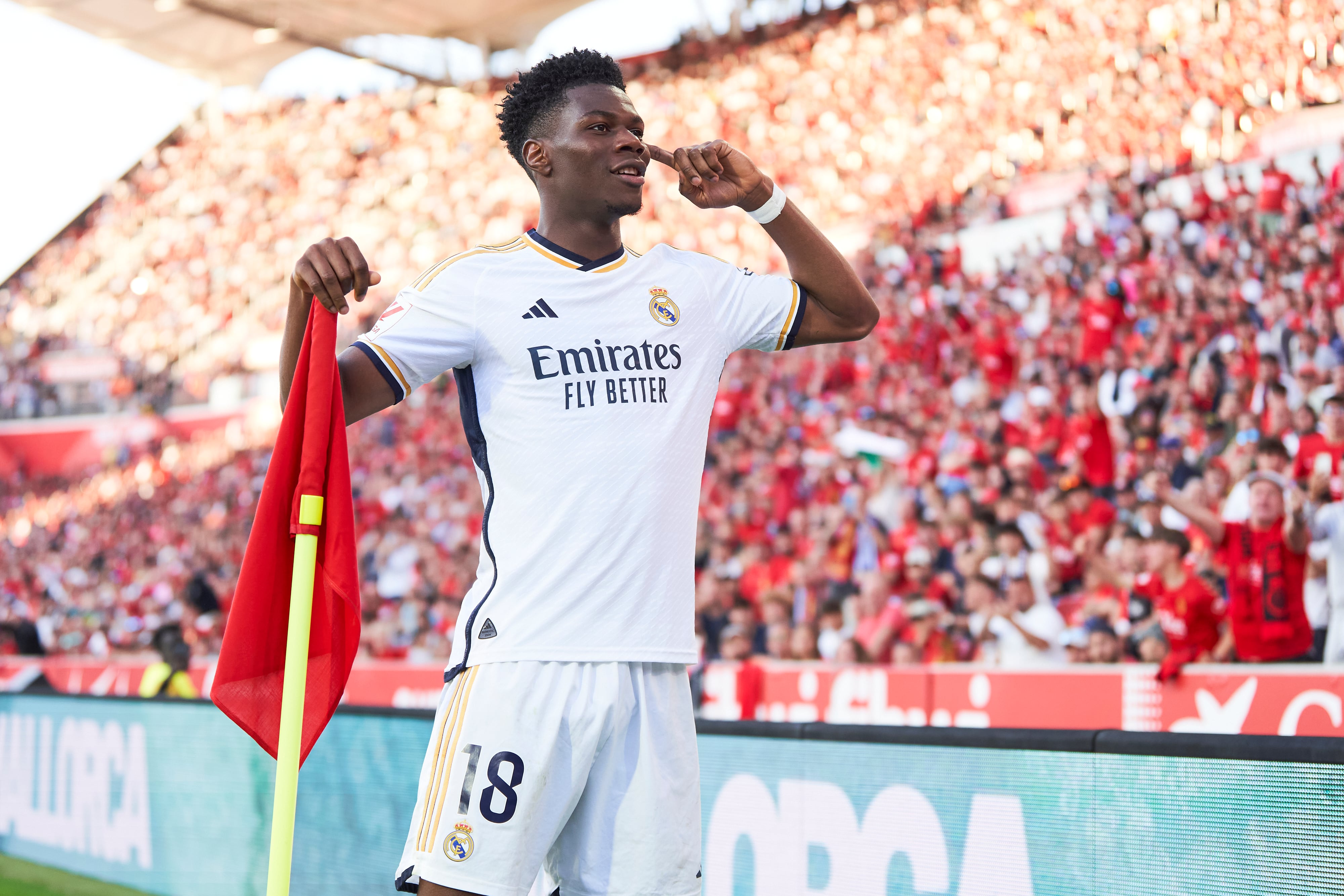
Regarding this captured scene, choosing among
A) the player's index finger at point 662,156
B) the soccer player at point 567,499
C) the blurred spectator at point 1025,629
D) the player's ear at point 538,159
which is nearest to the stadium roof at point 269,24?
the blurred spectator at point 1025,629

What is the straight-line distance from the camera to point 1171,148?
12609 mm

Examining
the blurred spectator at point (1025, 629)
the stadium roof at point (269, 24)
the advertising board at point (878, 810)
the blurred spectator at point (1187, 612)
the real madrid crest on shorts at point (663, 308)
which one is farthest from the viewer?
the stadium roof at point (269, 24)

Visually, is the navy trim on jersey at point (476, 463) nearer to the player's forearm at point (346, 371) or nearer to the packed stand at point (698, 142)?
the player's forearm at point (346, 371)

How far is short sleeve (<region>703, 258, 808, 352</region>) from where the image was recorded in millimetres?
2613

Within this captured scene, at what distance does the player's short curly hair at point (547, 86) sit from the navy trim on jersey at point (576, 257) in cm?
14

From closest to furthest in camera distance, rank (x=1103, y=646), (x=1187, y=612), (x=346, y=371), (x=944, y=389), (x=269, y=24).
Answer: (x=346, y=371), (x=1187, y=612), (x=1103, y=646), (x=944, y=389), (x=269, y=24)

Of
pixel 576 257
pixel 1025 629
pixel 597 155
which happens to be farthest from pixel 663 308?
pixel 1025 629

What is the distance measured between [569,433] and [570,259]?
0.35 metres

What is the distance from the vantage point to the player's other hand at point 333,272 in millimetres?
2324

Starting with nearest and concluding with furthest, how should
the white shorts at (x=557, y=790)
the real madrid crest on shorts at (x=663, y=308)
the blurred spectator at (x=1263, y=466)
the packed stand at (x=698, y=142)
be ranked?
the white shorts at (x=557, y=790)
the real madrid crest on shorts at (x=663, y=308)
the blurred spectator at (x=1263, y=466)
the packed stand at (x=698, y=142)

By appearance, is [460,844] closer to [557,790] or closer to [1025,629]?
[557,790]

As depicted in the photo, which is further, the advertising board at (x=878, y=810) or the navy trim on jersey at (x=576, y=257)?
the advertising board at (x=878, y=810)

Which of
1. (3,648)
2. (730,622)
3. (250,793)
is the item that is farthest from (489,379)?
(3,648)

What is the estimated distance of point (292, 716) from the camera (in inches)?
89.5
